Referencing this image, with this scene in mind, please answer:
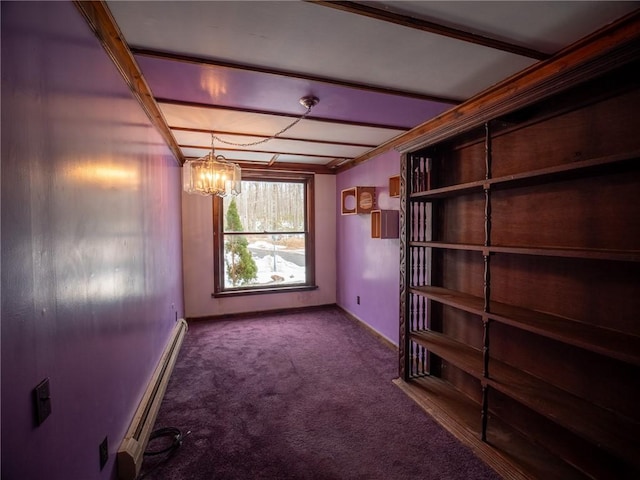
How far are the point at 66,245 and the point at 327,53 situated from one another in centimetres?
149

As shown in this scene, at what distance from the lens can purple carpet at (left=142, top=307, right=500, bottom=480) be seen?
1761 mm

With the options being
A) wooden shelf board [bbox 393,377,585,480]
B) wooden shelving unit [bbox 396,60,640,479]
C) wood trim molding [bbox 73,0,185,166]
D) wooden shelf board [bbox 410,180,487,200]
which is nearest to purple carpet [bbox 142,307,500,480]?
wooden shelf board [bbox 393,377,585,480]

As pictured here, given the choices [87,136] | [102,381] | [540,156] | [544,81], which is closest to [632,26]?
[544,81]

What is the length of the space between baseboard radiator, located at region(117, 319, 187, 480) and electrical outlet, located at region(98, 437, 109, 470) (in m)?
0.17

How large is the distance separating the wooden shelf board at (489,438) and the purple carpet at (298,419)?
70 millimetres

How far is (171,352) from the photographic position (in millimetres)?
2986

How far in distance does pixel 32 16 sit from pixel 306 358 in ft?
9.98

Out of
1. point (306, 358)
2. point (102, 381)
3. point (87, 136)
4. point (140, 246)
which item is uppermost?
point (87, 136)

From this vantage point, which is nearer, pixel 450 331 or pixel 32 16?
pixel 32 16

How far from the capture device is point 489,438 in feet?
6.43

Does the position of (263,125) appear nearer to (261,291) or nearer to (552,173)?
(552,173)

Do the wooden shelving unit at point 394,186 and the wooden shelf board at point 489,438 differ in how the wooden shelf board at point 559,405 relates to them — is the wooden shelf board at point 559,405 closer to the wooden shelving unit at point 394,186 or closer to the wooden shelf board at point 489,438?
the wooden shelf board at point 489,438

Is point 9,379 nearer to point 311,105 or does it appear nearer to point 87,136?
point 87,136

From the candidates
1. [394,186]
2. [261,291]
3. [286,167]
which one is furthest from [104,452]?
[286,167]
